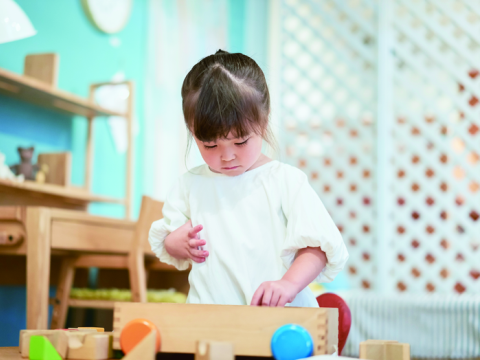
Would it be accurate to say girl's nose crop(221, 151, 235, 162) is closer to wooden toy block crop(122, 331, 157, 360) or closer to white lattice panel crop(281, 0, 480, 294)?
wooden toy block crop(122, 331, 157, 360)

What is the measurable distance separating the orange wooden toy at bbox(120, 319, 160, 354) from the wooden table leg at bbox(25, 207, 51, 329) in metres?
0.77

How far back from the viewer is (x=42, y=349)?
0.65 metres

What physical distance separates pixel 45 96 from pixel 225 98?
1.39 metres

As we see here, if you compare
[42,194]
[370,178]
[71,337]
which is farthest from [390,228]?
[71,337]

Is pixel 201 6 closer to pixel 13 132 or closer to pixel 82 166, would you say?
pixel 82 166

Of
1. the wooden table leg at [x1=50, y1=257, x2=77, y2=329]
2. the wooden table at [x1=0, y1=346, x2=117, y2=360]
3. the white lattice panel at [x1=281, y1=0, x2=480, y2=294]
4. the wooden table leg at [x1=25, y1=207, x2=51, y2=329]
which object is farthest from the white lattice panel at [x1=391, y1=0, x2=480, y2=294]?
the wooden table at [x1=0, y1=346, x2=117, y2=360]

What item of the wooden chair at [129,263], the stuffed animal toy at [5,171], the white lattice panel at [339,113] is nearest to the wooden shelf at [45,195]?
the stuffed animal toy at [5,171]

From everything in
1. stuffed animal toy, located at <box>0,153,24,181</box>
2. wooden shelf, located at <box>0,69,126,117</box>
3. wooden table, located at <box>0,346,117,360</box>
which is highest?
wooden shelf, located at <box>0,69,126,117</box>

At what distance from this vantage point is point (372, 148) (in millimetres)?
3041

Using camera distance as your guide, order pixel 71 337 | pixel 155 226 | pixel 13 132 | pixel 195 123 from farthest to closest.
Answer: pixel 13 132 < pixel 155 226 < pixel 195 123 < pixel 71 337

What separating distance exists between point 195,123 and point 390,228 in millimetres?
2373

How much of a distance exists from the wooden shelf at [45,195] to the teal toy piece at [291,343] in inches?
51.9

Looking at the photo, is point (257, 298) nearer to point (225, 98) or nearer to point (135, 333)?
point (135, 333)

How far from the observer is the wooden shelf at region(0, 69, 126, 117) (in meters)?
1.75
